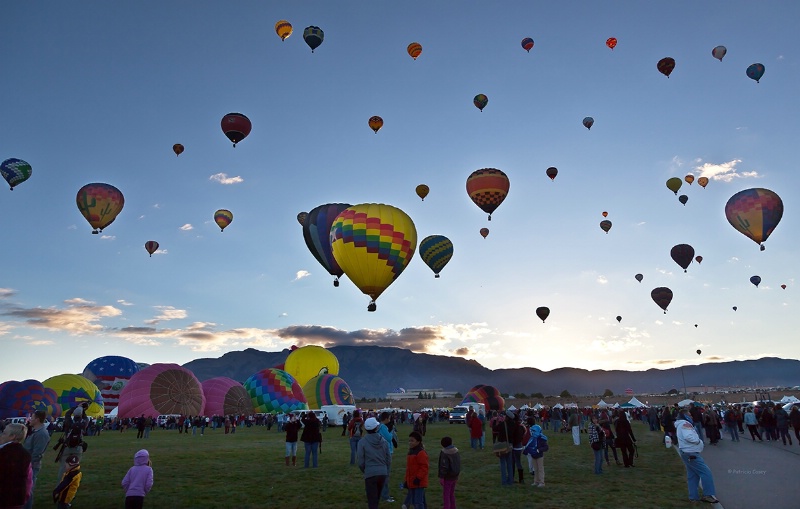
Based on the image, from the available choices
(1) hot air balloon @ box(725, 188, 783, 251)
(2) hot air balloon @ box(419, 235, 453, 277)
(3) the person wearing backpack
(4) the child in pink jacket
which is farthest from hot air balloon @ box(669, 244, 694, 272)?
(4) the child in pink jacket

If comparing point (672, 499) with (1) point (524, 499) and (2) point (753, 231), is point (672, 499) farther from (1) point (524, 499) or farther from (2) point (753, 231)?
(2) point (753, 231)

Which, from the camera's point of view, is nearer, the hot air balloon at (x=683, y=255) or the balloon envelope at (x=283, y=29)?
the balloon envelope at (x=283, y=29)

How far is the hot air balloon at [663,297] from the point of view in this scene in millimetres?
49188

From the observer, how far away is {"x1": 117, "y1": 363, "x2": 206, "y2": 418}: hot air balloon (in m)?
43.8

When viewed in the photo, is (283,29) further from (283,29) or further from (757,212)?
(757,212)

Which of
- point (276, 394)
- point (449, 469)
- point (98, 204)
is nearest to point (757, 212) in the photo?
point (449, 469)

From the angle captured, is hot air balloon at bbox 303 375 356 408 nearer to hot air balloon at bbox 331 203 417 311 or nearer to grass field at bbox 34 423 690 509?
hot air balloon at bbox 331 203 417 311

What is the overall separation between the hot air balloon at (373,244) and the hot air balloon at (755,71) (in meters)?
29.0

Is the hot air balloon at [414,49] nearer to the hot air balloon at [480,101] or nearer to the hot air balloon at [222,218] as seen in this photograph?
the hot air balloon at [480,101]

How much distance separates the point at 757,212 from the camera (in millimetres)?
35031

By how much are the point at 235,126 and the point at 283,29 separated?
23.6 feet

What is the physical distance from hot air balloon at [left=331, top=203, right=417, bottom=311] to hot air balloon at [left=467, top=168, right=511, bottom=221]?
8.91 metres

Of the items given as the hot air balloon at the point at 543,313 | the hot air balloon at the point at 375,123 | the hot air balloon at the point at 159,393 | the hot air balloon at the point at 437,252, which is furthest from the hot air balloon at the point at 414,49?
the hot air balloon at the point at 159,393

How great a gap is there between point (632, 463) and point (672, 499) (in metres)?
5.75
